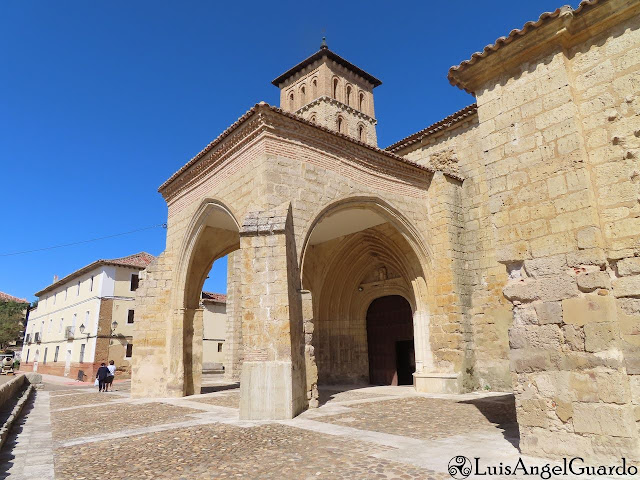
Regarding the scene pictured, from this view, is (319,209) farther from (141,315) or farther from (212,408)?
(141,315)

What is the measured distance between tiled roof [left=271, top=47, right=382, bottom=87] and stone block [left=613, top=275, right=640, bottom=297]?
957 inches

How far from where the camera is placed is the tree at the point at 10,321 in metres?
39.2

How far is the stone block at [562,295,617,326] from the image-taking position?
12.7ft

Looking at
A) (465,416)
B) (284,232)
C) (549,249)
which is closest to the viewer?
(549,249)

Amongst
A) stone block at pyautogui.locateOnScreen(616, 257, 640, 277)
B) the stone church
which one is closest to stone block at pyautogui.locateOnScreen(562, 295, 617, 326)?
the stone church

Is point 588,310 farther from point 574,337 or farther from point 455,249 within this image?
point 455,249

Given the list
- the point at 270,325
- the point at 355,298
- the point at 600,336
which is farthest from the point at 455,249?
the point at 600,336

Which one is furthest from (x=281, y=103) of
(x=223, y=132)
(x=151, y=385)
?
(x=151, y=385)

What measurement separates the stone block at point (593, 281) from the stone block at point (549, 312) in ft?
0.91

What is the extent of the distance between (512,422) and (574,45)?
4.87 metres

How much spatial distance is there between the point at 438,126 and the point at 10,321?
43.9 m

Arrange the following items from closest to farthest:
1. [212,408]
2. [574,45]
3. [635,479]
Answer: [635,479]
[574,45]
[212,408]

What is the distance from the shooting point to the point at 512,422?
5.93m

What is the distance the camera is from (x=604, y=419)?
3.69m
